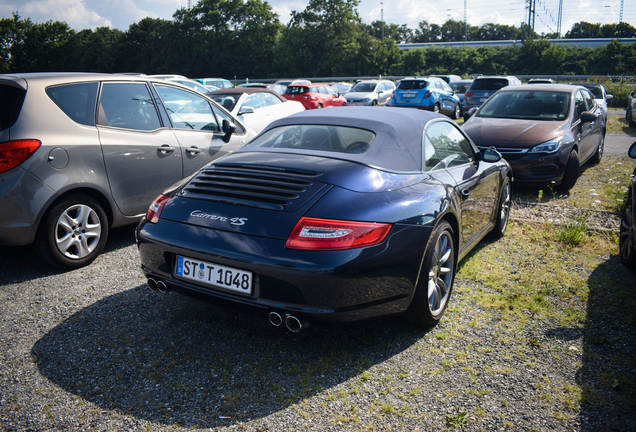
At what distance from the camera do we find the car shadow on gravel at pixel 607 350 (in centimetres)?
248

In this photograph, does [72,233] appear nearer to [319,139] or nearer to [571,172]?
[319,139]

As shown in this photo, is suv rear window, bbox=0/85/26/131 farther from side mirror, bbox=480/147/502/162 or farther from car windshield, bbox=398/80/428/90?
car windshield, bbox=398/80/428/90

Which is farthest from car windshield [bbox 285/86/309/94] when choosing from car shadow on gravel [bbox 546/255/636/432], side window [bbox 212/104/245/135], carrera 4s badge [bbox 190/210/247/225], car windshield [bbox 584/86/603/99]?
carrera 4s badge [bbox 190/210/247/225]

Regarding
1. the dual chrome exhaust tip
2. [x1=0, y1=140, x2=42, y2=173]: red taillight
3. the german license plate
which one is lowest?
the dual chrome exhaust tip

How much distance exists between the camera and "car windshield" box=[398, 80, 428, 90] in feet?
62.8

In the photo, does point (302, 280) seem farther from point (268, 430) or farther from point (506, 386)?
point (506, 386)

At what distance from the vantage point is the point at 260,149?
3576 millimetres

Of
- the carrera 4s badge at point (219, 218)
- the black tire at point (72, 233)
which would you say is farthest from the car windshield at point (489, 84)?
the carrera 4s badge at point (219, 218)

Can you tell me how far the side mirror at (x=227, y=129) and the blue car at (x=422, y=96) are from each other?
44.7ft

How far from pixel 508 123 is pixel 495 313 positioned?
195 inches

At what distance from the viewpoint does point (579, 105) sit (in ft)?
27.7

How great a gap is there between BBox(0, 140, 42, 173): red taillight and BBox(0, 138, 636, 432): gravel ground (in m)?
1.05

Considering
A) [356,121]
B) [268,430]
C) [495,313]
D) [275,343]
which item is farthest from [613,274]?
[268,430]

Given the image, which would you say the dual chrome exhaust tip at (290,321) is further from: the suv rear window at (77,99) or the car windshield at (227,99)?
the car windshield at (227,99)
